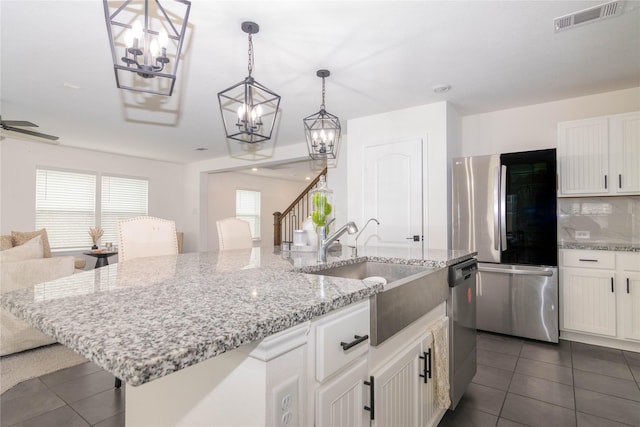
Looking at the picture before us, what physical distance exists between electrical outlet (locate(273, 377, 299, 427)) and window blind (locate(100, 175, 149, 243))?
701 cm

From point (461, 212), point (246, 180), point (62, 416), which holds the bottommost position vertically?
point (62, 416)

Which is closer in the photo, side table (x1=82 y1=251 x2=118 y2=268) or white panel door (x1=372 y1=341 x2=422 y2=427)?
white panel door (x1=372 y1=341 x2=422 y2=427)

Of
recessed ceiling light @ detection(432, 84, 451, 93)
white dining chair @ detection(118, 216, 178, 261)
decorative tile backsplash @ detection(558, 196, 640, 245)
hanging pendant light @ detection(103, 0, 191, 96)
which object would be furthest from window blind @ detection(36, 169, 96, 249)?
decorative tile backsplash @ detection(558, 196, 640, 245)

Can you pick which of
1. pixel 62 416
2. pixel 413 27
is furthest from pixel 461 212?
pixel 62 416

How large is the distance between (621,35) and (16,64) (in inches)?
191

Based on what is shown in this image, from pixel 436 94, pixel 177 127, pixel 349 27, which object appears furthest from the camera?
pixel 177 127

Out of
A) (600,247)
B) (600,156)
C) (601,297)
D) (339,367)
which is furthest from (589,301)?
(339,367)

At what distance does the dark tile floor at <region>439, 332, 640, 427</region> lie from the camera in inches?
78.7

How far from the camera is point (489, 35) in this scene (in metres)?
A: 2.41

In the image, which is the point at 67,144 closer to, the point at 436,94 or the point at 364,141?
the point at 364,141

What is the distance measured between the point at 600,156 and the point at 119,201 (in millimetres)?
7669

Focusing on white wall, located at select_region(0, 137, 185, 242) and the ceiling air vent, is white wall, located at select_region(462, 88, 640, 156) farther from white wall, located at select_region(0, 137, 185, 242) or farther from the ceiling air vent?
Answer: white wall, located at select_region(0, 137, 185, 242)

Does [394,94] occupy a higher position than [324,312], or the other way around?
[394,94]

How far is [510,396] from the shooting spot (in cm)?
225
